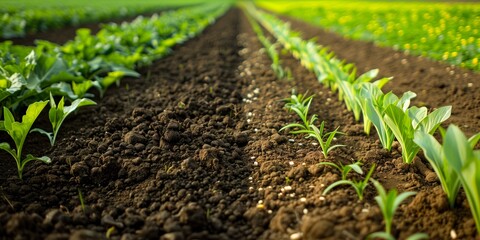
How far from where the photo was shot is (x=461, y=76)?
5.06 meters

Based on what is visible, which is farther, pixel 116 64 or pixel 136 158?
pixel 116 64

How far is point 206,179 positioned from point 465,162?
159 centimetres

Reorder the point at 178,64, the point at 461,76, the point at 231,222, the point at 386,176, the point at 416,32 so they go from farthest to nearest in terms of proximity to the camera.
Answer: the point at 416,32 < the point at 178,64 < the point at 461,76 < the point at 386,176 < the point at 231,222

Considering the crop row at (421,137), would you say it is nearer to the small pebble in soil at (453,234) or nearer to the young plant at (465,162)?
the young plant at (465,162)

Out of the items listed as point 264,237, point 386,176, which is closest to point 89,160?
point 264,237

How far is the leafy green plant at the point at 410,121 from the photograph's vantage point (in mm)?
2496

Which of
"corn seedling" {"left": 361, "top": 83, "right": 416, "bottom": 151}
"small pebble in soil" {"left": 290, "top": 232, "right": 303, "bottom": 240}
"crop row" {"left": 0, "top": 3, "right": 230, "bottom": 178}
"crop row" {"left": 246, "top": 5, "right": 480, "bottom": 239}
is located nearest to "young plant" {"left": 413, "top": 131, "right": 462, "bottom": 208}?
"crop row" {"left": 246, "top": 5, "right": 480, "bottom": 239}

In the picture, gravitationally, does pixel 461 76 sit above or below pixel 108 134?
below

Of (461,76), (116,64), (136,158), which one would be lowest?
(461,76)

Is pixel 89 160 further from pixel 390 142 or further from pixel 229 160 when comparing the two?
pixel 390 142

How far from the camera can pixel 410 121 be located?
2568 millimetres

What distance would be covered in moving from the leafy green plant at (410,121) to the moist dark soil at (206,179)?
240 mm

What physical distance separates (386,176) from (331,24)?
1053cm

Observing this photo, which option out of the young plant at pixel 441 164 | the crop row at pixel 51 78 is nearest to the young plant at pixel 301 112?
the young plant at pixel 441 164
